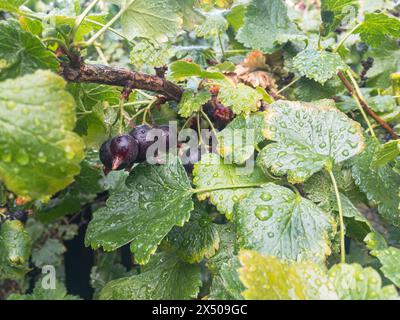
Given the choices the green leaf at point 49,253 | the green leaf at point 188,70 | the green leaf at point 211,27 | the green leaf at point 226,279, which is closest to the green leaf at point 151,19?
the green leaf at point 188,70

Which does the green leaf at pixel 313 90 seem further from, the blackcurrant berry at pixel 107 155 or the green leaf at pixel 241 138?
the blackcurrant berry at pixel 107 155

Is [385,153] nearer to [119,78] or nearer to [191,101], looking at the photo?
[191,101]

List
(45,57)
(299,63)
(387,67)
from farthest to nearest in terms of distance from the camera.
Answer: (387,67) → (299,63) → (45,57)

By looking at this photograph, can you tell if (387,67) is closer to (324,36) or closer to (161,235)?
(324,36)

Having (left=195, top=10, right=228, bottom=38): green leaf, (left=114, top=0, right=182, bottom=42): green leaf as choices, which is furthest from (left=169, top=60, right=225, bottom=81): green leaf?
(left=195, top=10, right=228, bottom=38): green leaf

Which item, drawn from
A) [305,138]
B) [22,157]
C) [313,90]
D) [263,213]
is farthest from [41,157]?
[313,90]
